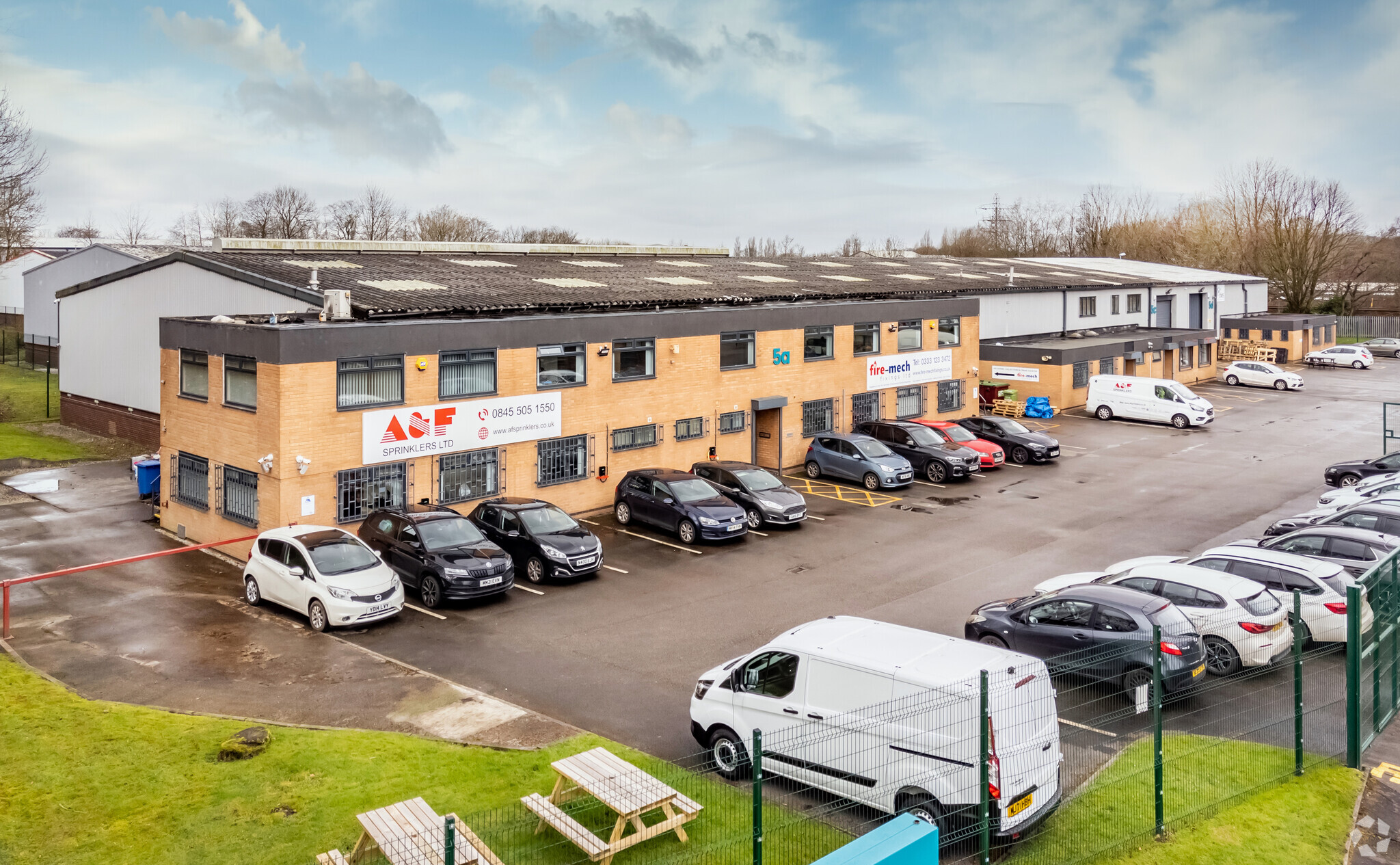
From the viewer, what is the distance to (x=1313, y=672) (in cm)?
1408

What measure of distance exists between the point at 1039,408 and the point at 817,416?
13.3m

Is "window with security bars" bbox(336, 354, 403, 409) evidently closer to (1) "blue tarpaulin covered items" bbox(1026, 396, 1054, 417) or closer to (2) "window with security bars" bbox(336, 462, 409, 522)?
(2) "window with security bars" bbox(336, 462, 409, 522)

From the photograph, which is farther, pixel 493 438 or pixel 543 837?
pixel 493 438

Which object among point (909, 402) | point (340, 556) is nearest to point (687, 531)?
point (340, 556)

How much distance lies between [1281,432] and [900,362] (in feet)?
48.2

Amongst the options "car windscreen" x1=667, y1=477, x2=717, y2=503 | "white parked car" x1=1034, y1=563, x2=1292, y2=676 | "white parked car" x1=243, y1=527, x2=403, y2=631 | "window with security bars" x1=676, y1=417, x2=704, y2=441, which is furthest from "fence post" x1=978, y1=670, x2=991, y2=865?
"window with security bars" x1=676, y1=417, x2=704, y2=441

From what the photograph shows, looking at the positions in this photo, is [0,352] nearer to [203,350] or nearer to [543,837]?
[203,350]

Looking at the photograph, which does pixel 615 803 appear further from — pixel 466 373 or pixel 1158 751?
pixel 466 373

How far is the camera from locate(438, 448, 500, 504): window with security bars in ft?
77.1

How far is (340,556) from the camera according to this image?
59.4ft

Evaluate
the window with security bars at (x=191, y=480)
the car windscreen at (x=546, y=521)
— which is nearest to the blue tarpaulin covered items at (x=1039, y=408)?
the car windscreen at (x=546, y=521)

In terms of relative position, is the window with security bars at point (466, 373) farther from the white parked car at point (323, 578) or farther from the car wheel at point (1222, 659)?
the car wheel at point (1222, 659)

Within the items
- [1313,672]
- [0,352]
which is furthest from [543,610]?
[0,352]

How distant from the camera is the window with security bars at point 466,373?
23.6m
